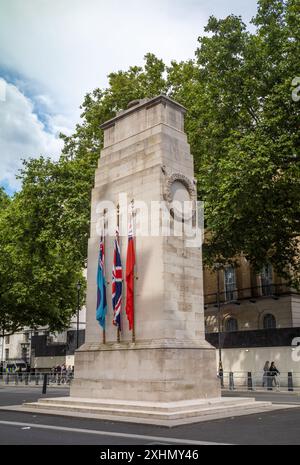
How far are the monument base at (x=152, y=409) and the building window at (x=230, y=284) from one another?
2701cm

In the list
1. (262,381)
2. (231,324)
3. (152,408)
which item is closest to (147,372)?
(152,408)

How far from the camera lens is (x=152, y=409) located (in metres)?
12.2

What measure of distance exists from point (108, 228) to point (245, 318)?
26.6 meters

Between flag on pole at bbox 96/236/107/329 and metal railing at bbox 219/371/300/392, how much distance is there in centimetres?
1301

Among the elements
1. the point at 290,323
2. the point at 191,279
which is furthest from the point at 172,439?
the point at 290,323

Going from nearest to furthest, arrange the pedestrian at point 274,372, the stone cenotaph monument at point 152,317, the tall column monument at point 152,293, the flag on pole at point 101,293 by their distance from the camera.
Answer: the stone cenotaph monument at point 152,317 → the tall column monument at point 152,293 → the flag on pole at point 101,293 → the pedestrian at point 274,372

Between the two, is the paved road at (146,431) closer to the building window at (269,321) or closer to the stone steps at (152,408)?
the stone steps at (152,408)

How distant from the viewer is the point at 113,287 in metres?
15.6

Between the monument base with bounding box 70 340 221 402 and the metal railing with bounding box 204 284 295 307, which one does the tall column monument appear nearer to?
the monument base with bounding box 70 340 221 402

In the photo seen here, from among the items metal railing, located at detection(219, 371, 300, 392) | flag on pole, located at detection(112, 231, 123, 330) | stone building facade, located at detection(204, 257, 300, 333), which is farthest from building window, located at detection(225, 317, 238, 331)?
flag on pole, located at detection(112, 231, 123, 330)

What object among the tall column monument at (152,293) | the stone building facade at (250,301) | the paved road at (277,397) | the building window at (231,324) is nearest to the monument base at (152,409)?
the tall column monument at (152,293)

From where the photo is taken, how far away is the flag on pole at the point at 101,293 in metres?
15.8

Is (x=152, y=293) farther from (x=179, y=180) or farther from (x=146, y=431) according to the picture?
(x=146, y=431)

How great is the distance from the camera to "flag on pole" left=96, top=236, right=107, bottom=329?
51.9 ft
